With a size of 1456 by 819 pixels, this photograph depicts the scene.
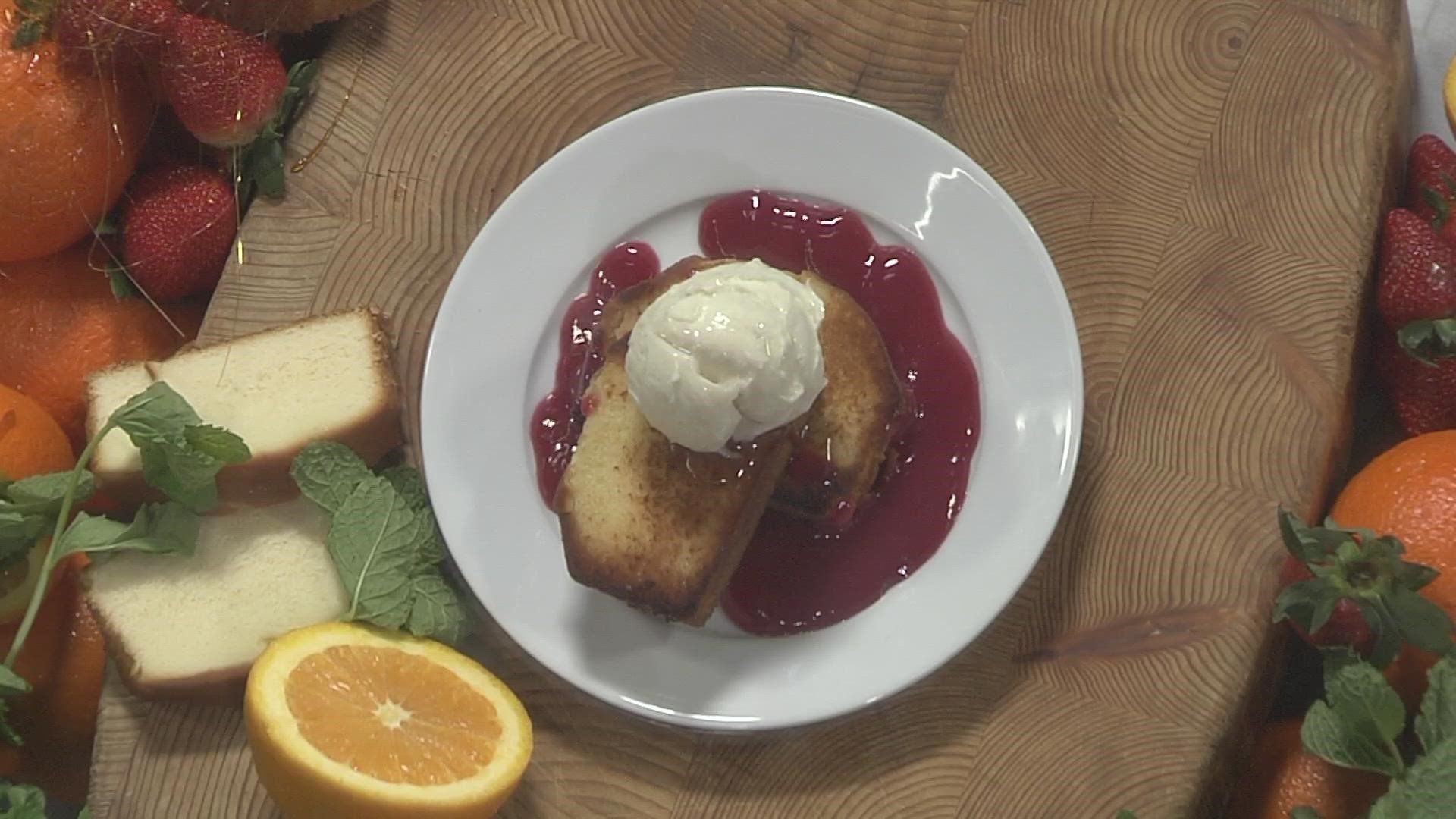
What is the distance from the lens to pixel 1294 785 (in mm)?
1782

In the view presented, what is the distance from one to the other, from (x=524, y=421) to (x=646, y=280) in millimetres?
313

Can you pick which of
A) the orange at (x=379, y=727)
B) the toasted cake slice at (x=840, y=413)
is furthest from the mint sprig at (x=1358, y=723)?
the orange at (x=379, y=727)

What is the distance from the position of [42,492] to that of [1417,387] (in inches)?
89.1

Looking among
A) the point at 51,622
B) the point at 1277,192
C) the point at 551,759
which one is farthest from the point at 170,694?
the point at 1277,192

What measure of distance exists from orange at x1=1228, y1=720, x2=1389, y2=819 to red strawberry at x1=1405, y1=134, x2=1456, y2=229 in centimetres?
93

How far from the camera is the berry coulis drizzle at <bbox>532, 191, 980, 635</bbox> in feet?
5.96

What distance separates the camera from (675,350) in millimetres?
1588

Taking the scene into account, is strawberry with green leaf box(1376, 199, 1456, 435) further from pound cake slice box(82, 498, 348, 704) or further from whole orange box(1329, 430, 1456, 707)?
pound cake slice box(82, 498, 348, 704)

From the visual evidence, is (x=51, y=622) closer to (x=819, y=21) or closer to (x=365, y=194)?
(x=365, y=194)

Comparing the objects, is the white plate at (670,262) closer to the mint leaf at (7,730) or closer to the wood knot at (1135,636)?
the wood knot at (1135,636)

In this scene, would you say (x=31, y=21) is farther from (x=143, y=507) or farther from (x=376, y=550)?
(x=376, y=550)

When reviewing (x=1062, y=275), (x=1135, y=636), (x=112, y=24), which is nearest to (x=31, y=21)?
(x=112, y=24)

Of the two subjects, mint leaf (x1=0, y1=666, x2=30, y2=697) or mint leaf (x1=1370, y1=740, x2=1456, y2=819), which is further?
mint leaf (x1=0, y1=666, x2=30, y2=697)

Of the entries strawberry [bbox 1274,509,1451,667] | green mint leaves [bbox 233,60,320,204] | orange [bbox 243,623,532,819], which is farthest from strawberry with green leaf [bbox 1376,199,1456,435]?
green mint leaves [bbox 233,60,320,204]
